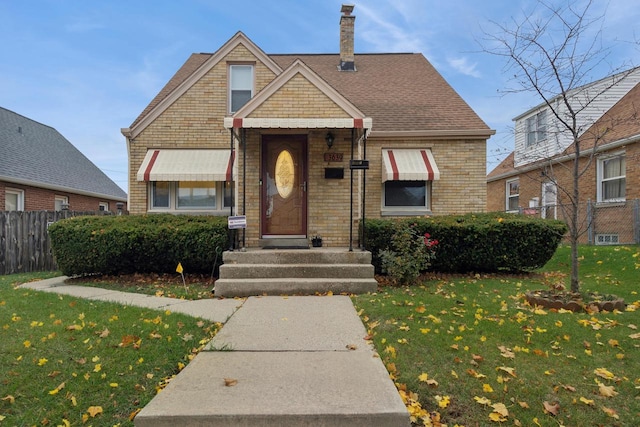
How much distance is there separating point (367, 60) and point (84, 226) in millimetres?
11499

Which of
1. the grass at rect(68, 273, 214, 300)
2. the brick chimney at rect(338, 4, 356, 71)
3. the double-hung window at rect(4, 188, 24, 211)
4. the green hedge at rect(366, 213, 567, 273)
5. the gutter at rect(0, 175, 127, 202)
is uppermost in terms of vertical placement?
the brick chimney at rect(338, 4, 356, 71)

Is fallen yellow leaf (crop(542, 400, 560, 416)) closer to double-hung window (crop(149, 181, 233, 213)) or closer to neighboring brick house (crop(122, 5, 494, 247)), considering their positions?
neighboring brick house (crop(122, 5, 494, 247))

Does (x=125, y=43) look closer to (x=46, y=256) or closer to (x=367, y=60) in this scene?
(x=46, y=256)

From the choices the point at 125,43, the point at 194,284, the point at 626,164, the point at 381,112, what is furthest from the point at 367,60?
the point at 194,284

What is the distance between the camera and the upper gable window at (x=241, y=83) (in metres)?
10.7

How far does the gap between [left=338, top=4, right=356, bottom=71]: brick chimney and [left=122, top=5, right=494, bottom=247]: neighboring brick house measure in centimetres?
248

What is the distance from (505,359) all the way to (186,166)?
8.88m

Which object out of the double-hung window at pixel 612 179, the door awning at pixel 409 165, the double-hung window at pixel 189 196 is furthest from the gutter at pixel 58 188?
the double-hung window at pixel 612 179

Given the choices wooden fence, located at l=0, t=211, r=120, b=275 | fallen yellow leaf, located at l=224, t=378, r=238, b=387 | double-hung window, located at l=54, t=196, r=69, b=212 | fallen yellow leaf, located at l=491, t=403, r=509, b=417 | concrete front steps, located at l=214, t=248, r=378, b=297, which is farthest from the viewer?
double-hung window, located at l=54, t=196, r=69, b=212

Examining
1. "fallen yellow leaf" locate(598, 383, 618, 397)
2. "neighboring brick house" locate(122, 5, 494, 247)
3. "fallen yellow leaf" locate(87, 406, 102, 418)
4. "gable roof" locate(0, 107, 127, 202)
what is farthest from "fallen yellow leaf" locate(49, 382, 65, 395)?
"gable roof" locate(0, 107, 127, 202)

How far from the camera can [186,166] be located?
10.0 meters

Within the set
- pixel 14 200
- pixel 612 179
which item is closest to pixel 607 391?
pixel 612 179

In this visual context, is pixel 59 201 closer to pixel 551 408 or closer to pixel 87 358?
pixel 87 358

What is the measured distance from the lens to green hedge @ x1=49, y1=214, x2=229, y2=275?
7590mm
